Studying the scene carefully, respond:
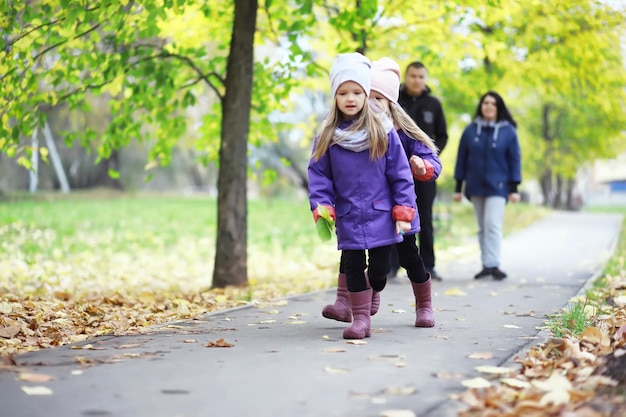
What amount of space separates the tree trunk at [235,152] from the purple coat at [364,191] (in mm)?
3816

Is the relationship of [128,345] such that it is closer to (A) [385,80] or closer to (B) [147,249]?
(A) [385,80]

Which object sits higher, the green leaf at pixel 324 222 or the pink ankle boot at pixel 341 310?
the green leaf at pixel 324 222

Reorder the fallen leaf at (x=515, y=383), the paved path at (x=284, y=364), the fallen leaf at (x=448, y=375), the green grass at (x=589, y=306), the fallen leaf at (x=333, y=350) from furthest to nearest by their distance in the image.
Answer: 1. the green grass at (x=589, y=306)
2. the fallen leaf at (x=333, y=350)
3. the fallen leaf at (x=448, y=375)
4. the fallen leaf at (x=515, y=383)
5. the paved path at (x=284, y=364)

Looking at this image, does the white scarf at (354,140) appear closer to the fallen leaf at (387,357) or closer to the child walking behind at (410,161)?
the child walking behind at (410,161)

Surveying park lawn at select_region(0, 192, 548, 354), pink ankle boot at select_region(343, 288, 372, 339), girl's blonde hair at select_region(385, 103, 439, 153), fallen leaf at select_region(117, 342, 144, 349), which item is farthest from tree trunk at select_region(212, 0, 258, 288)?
fallen leaf at select_region(117, 342, 144, 349)

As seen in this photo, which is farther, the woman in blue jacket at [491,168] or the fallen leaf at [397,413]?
the woman in blue jacket at [491,168]

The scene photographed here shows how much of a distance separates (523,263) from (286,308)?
18.6ft

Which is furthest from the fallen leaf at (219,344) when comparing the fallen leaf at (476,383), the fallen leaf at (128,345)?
the fallen leaf at (476,383)

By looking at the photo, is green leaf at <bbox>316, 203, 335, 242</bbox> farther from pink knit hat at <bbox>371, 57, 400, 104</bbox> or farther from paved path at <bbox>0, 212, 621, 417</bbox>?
pink knit hat at <bbox>371, 57, 400, 104</bbox>

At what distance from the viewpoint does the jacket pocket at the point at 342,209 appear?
5426 millimetres

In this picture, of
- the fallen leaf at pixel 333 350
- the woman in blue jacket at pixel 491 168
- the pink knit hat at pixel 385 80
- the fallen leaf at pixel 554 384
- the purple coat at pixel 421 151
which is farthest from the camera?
the woman in blue jacket at pixel 491 168

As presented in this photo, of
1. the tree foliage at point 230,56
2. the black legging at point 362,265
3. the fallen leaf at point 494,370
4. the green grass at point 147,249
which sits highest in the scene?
the tree foliage at point 230,56

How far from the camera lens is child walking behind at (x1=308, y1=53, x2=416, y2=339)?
539 cm

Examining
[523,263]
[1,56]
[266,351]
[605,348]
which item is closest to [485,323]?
[605,348]
